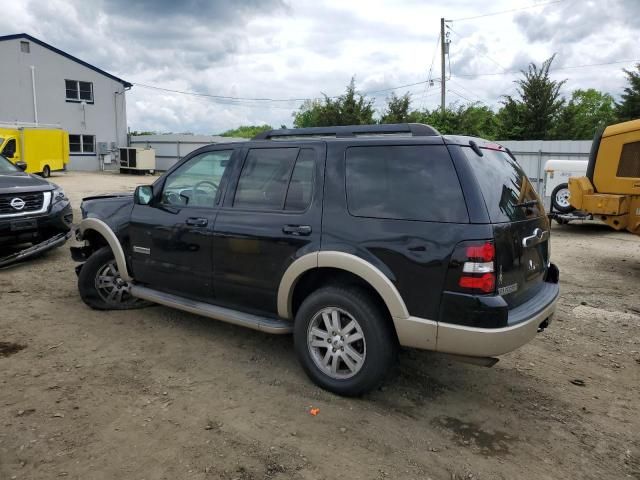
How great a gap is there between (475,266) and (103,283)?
3.99 meters

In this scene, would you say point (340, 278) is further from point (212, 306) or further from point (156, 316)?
point (156, 316)

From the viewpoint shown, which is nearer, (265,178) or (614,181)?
(265,178)

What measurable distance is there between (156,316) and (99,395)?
1.69 metres

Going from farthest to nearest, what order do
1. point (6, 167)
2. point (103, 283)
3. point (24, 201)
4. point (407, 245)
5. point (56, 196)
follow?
point (6, 167) < point (56, 196) < point (24, 201) < point (103, 283) < point (407, 245)

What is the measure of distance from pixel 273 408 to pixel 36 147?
24.9 metres

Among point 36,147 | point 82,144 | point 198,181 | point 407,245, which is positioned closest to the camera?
point 407,245

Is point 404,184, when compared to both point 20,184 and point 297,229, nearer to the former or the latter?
point 297,229

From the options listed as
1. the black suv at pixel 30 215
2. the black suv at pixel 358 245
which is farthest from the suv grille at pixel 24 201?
the black suv at pixel 358 245

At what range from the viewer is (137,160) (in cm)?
3150

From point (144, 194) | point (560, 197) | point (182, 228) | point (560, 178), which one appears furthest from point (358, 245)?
point (560, 178)

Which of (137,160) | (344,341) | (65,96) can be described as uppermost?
(65,96)

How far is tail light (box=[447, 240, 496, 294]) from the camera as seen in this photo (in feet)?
9.96

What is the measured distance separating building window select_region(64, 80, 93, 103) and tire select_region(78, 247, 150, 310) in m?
31.9

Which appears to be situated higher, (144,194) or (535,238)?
(144,194)
